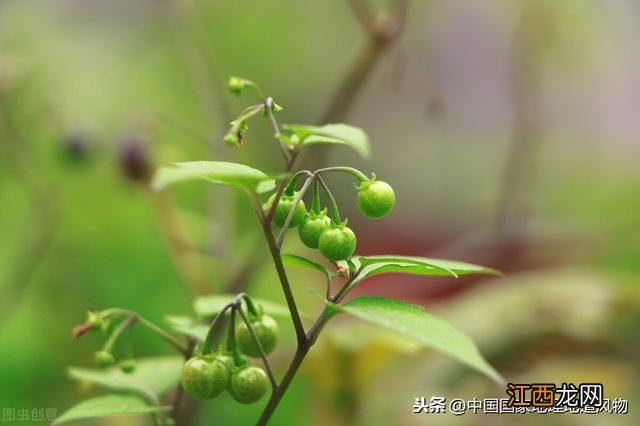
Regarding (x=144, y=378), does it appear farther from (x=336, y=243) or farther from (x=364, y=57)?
(x=364, y=57)

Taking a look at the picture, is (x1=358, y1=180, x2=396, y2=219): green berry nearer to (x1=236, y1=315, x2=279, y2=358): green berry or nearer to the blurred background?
(x1=236, y1=315, x2=279, y2=358): green berry

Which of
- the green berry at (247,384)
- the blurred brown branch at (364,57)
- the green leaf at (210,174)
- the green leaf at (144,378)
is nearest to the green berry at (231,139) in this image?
the green leaf at (210,174)

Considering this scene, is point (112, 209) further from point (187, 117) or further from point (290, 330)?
point (290, 330)

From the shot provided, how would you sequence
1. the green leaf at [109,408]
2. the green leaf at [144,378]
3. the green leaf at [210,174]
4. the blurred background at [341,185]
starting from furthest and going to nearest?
the blurred background at [341,185] < the green leaf at [144,378] < the green leaf at [109,408] < the green leaf at [210,174]

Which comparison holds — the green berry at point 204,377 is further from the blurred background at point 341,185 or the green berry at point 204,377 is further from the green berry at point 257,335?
the blurred background at point 341,185

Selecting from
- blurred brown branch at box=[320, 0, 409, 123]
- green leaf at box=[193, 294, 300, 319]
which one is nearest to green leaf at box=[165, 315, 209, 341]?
green leaf at box=[193, 294, 300, 319]

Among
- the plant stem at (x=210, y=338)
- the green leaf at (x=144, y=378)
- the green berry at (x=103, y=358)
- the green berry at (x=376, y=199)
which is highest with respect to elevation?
the green berry at (x=376, y=199)
